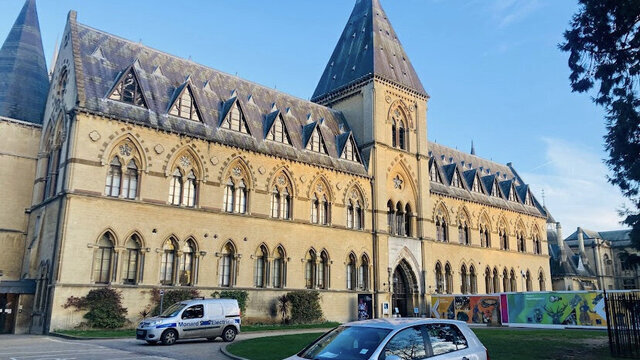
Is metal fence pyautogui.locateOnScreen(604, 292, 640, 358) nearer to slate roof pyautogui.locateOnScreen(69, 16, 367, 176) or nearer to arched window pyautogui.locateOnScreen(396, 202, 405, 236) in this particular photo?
slate roof pyautogui.locateOnScreen(69, 16, 367, 176)

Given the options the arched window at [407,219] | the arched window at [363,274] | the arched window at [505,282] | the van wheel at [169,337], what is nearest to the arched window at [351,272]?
the arched window at [363,274]

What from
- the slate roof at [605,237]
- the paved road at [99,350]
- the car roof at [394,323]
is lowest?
the paved road at [99,350]

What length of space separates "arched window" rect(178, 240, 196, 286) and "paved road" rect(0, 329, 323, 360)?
24.3 feet

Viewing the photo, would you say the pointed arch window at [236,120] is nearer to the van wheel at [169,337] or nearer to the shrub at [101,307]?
the shrub at [101,307]

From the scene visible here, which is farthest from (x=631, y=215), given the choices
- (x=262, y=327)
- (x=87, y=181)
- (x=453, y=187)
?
(x=453, y=187)

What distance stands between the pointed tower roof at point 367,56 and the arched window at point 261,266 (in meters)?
17.9

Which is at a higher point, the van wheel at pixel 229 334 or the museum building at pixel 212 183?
the museum building at pixel 212 183

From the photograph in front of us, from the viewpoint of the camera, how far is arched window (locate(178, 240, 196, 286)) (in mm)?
29062

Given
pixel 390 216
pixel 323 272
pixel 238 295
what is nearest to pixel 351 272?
pixel 323 272

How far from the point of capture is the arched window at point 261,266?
107ft

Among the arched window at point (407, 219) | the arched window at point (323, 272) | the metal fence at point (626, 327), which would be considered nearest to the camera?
the metal fence at point (626, 327)

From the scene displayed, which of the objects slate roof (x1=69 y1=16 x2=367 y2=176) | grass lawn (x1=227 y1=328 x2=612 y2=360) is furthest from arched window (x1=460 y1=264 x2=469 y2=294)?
grass lawn (x1=227 y1=328 x2=612 y2=360)

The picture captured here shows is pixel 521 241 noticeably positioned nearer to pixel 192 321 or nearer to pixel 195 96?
pixel 195 96

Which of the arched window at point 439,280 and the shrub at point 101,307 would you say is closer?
the shrub at point 101,307
